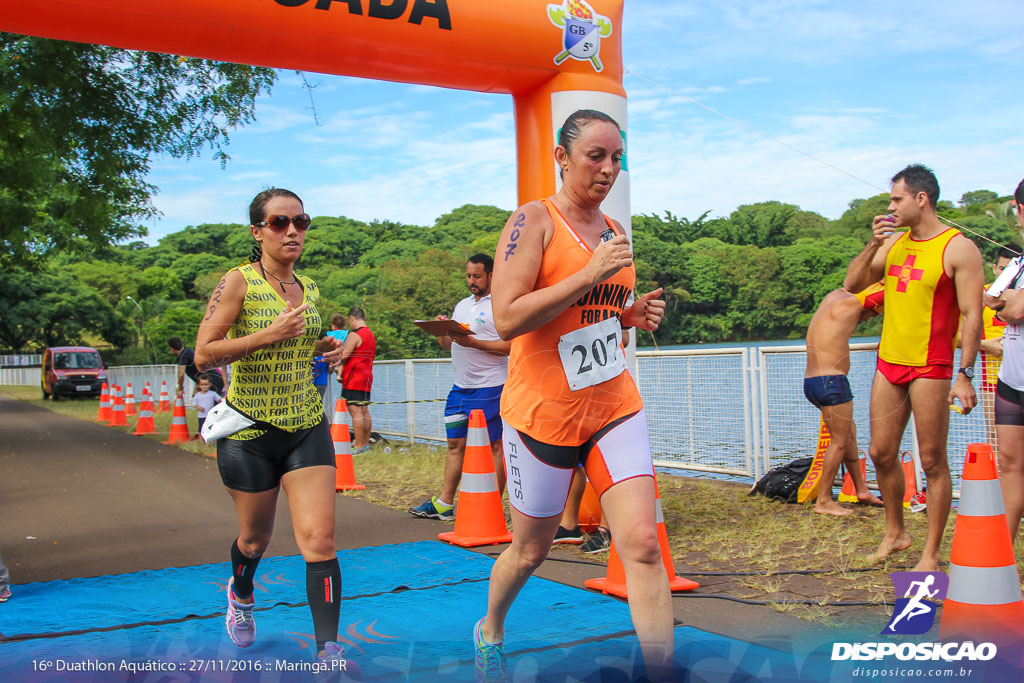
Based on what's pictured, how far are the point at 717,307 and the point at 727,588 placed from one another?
1572 mm

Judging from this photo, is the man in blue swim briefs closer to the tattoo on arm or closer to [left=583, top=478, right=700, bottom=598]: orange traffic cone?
[left=583, top=478, right=700, bottom=598]: orange traffic cone

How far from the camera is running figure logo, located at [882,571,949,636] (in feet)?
11.5

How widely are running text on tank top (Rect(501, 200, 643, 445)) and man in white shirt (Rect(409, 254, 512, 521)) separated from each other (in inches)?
136

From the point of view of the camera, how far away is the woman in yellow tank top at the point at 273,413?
126 inches

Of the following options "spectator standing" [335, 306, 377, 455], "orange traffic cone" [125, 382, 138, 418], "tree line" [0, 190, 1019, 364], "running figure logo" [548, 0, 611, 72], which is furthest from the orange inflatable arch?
"orange traffic cone" [125, 382, 138, 418]

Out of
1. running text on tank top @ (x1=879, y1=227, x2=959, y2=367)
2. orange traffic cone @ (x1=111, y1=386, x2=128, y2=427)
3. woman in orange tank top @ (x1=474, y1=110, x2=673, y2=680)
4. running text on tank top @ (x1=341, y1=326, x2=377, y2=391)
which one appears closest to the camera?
woman in orange tank top @ (x1=474, y1=110, x2=673, y2=680)

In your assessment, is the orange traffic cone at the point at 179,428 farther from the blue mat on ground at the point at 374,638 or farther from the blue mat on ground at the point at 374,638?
the blue mat on ground at the point at 374,638

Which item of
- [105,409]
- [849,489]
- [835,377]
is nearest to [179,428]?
[105,409]

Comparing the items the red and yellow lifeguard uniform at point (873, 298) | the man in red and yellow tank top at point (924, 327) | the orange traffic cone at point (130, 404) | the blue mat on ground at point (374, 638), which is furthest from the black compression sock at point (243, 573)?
the orange traffic cone at point (130, 404)

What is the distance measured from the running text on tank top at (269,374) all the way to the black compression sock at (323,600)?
1.93ft

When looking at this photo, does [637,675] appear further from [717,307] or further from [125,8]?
[125,8]

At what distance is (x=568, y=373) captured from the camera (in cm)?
276

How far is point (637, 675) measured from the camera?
2.57 m

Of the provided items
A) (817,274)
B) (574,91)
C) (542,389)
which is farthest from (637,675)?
(574,91)
